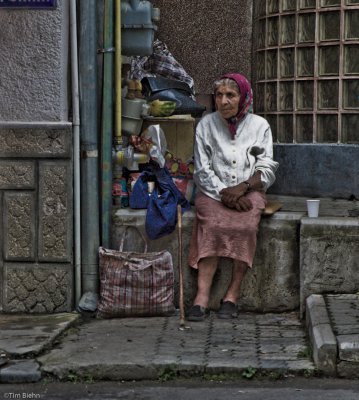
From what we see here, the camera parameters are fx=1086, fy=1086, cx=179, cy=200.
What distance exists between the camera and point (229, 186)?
8.05 meters

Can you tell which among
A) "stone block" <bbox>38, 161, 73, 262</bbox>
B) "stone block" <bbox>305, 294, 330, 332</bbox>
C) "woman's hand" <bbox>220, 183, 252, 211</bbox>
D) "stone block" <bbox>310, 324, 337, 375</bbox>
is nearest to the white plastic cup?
"woman's hand" <bbox>220, 183, 252, 211</bbox>

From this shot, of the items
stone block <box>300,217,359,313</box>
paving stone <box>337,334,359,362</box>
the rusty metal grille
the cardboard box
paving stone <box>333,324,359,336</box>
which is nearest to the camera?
paving stone <box>337,334,359,362</box>

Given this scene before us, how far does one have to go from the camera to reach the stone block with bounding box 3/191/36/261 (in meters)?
8.14

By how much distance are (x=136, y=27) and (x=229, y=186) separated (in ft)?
4.80

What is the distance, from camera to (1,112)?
8148mm

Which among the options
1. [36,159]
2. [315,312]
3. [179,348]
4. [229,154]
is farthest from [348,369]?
[36,159]

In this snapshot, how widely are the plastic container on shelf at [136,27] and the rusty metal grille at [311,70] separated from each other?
141 centimetres

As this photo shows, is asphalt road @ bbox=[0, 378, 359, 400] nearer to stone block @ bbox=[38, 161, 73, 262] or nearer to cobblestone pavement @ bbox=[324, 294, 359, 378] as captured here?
cobblestone pavement @ bbox=[324, 294, 359, 378]

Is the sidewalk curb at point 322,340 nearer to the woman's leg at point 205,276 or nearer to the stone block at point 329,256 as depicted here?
the stone block at point 329,256

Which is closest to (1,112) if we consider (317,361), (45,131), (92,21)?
(45,131)

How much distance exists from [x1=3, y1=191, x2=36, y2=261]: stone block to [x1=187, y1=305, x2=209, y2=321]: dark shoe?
4.21ft

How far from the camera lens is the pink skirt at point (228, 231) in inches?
309

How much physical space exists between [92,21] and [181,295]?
2162 mm

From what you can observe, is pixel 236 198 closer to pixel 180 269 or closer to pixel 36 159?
pixel 180 269
